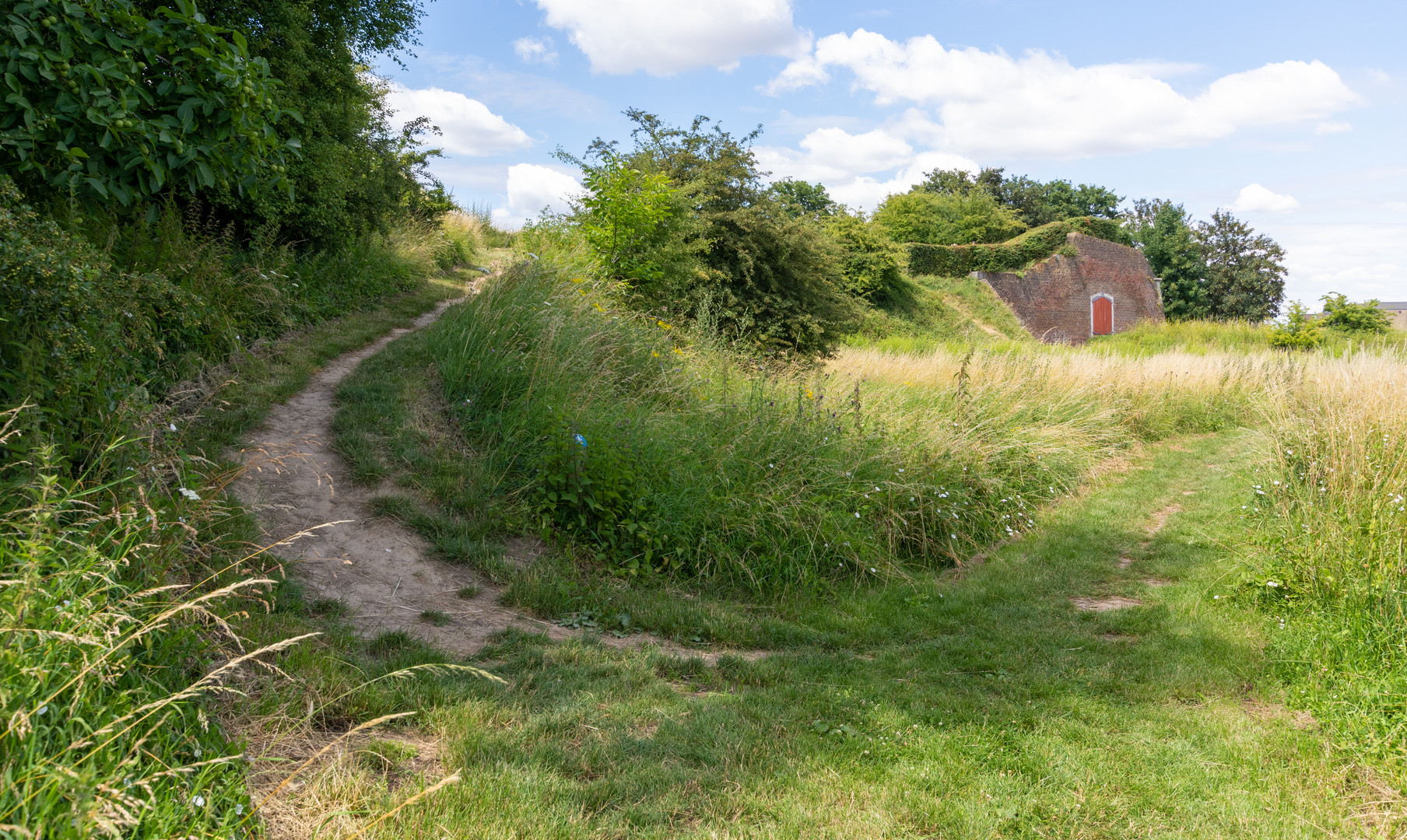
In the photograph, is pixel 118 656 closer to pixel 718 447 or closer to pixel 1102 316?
pixel 718 447

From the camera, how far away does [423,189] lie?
24.5 metres

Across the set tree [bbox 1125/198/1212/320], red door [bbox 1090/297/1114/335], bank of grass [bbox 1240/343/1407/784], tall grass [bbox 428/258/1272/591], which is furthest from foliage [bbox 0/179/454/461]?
tree [bbox 1125/198/1212/320]

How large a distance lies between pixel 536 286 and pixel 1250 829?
8.67 meters

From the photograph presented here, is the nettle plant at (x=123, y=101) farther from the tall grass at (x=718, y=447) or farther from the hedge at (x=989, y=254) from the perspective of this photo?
the hedge at (x=989, y=254)

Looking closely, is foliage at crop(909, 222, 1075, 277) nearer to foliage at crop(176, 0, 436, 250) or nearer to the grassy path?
foliage at crop(176, 0, 436, 250)

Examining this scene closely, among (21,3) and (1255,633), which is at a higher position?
(21,3)

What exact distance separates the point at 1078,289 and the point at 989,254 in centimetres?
532

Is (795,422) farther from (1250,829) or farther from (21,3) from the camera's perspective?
(21,3)

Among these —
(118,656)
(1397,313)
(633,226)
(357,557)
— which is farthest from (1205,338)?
(118,656)

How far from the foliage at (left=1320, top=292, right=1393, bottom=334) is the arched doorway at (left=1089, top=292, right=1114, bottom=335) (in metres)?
10.7

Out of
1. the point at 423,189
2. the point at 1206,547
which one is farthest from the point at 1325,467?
→ the point at 423,189

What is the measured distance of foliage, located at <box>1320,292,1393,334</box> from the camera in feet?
91.0

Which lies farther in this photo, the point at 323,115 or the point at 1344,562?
the point at 323,115

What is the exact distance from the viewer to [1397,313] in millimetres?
30375
